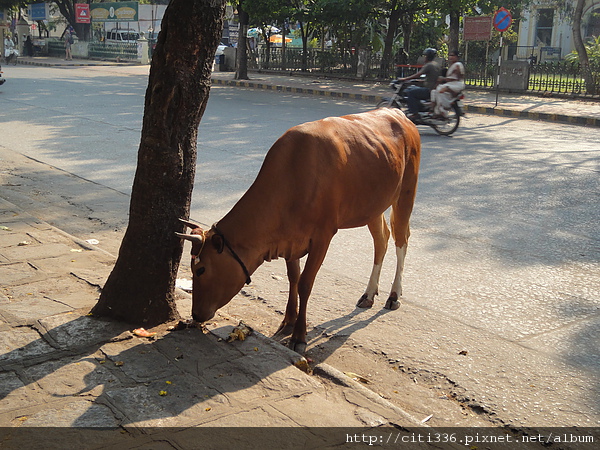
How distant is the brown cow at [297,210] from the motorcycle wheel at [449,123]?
383 inches

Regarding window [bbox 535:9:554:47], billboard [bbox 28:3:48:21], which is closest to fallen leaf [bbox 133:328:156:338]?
window [bbox 535:9:554:47]

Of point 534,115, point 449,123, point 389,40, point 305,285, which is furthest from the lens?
point 389,40

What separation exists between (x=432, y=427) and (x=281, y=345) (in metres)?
1.16

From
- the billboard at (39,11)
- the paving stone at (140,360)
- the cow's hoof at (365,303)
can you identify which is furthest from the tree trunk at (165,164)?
the billboard at (39,11)

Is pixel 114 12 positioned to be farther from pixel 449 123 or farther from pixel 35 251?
pixel 35 251

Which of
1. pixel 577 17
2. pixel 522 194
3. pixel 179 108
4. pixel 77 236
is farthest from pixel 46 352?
pixel 577 17

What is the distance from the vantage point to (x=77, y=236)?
6957mm

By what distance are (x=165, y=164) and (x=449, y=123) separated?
11234 mm

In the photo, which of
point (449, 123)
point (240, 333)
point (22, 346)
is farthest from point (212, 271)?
point (449, 123)

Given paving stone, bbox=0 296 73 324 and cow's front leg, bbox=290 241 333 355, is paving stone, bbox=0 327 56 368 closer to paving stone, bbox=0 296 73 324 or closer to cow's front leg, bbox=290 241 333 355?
paving stone, bbox=0 296 73 324

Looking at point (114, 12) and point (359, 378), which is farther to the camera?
point (114, 12)

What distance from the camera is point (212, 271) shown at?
3984mm

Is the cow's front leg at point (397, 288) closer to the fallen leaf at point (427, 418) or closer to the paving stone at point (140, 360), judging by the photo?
the fallen leaf at point (427, 418)

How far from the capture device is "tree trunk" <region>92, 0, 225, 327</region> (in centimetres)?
423
